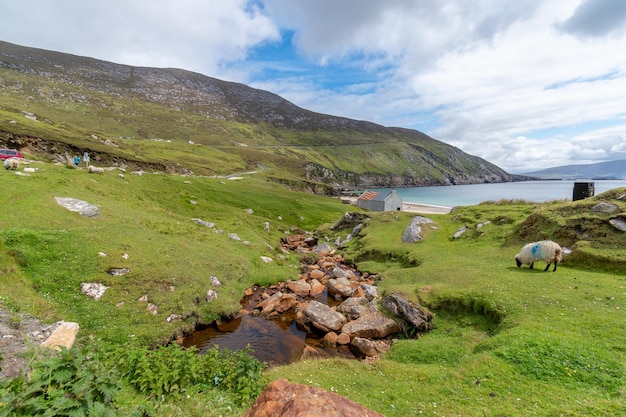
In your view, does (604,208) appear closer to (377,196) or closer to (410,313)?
(410,313)

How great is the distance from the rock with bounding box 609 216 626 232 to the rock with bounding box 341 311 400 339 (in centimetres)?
2204

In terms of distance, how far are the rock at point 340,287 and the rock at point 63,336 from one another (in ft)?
70.7

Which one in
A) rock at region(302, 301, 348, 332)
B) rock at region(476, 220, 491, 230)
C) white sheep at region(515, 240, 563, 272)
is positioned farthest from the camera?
rock at region(476, 220, 491, 230)

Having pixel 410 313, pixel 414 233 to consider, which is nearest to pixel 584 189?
pixel 414 233

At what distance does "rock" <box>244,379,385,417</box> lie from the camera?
6.30 meters

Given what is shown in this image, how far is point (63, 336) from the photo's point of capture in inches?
500

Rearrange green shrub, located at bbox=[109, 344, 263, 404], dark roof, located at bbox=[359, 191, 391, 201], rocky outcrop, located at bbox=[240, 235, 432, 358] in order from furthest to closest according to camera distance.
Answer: dark roof, located at bbox=[359, 191, 391, 201]
rocky outcrop, located at bbox=[240, 235, 432, 358]
green shrub, located at bbox=[109, 344, 263, 404]

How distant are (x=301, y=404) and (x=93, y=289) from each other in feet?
65.3

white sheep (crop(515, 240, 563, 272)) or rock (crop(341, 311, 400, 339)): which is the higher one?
white sheep (crop(515, 240, 563, 272))

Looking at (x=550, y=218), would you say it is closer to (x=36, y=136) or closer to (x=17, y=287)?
(x=17, y=287)

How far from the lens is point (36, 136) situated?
68000 mm

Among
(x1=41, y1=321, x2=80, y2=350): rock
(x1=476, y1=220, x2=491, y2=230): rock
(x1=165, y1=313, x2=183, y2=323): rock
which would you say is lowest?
(x1=165, y1=313, x2=183, y2=323): rock

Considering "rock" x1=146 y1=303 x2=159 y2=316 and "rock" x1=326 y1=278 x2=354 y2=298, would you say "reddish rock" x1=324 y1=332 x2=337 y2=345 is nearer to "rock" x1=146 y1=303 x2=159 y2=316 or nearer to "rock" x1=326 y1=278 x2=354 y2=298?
"rock" x1=326 y1=278 x2=354 y2=298

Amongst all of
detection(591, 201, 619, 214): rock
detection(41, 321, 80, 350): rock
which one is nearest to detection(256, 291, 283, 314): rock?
detection(41, 321, 80, 350): rock
